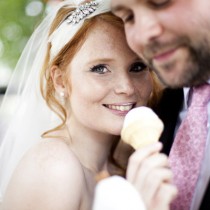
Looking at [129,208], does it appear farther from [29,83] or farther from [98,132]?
[29,83]

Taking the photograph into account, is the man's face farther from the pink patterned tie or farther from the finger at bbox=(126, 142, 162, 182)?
the finger at bbox=(126, 142, 162, 182)

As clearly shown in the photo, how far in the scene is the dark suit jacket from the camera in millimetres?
1231

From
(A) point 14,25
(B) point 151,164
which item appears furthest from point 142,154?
(A) point 14,25

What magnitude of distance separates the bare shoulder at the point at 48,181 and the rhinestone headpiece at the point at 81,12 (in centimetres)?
46

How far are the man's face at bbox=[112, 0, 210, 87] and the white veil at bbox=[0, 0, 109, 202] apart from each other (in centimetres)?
64

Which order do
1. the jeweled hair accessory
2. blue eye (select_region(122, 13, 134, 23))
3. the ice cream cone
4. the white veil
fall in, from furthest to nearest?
the white veil
the jeweled hair accessory
blue eye (select_region(122, 13, 134, 23))
the ice cream cone

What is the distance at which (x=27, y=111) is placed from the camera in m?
1.68

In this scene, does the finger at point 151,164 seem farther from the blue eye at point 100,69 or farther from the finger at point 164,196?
the blue eye at point 100,69

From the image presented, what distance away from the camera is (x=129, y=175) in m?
0.94

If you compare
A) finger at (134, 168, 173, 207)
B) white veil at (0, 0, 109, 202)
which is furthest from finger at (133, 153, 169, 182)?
white veil at (0, 0, 109, 202)

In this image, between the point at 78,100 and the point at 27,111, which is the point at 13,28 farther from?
the point at 78,100

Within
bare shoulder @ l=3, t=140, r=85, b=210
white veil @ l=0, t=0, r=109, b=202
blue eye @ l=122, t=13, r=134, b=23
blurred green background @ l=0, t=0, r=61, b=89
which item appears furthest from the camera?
blurred green background @ l=0, t=0, r=61, b=89

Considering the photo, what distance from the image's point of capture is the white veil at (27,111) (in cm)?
165

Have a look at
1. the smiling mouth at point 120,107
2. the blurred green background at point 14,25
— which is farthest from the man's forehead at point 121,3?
the blurred green background at point 14,25
